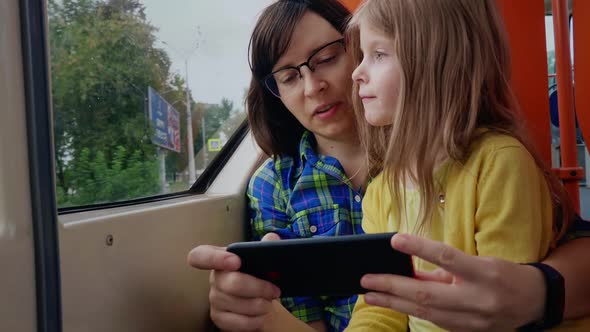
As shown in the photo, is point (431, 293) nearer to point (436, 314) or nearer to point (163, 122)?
point (436, 314)

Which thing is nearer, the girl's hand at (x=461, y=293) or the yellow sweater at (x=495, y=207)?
the girl's hand at (x=461, y=293)

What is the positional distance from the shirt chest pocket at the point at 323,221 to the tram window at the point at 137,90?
0.39 m

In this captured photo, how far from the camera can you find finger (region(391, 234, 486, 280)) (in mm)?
595

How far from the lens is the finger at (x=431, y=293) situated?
0.65 metres

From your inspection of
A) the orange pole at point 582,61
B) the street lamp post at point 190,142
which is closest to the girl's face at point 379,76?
the street lamp post at point 190,142

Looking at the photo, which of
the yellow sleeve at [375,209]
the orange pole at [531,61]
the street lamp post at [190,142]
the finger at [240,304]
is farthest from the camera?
the street lamp post at [190,142]

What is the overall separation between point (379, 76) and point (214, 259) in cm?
50

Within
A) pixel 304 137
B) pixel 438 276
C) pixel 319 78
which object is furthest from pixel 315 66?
pixel 438 276

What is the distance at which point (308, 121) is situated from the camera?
4.31 feet

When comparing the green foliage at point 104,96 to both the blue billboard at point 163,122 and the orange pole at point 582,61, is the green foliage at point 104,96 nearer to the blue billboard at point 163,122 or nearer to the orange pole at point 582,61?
the blue billboard at point 163,122

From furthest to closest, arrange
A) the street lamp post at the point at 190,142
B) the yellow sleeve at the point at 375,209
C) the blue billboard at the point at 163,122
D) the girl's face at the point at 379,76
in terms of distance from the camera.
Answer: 1. the street lamp post at the point at 190,142
2. the blue billboard at the point at 163,122
3. the yellow sleeve at the point at 375,209
4. the girl's face at the point at 379,76

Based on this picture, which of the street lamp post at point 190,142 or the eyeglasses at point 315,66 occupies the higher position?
the eyeglasses at point 315,66

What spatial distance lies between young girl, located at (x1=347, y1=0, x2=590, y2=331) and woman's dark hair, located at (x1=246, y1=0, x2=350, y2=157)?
33 cm

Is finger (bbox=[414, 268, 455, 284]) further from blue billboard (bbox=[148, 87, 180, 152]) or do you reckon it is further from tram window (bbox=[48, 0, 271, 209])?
blue billboard (bbox=[148, 87, 180, 152])
